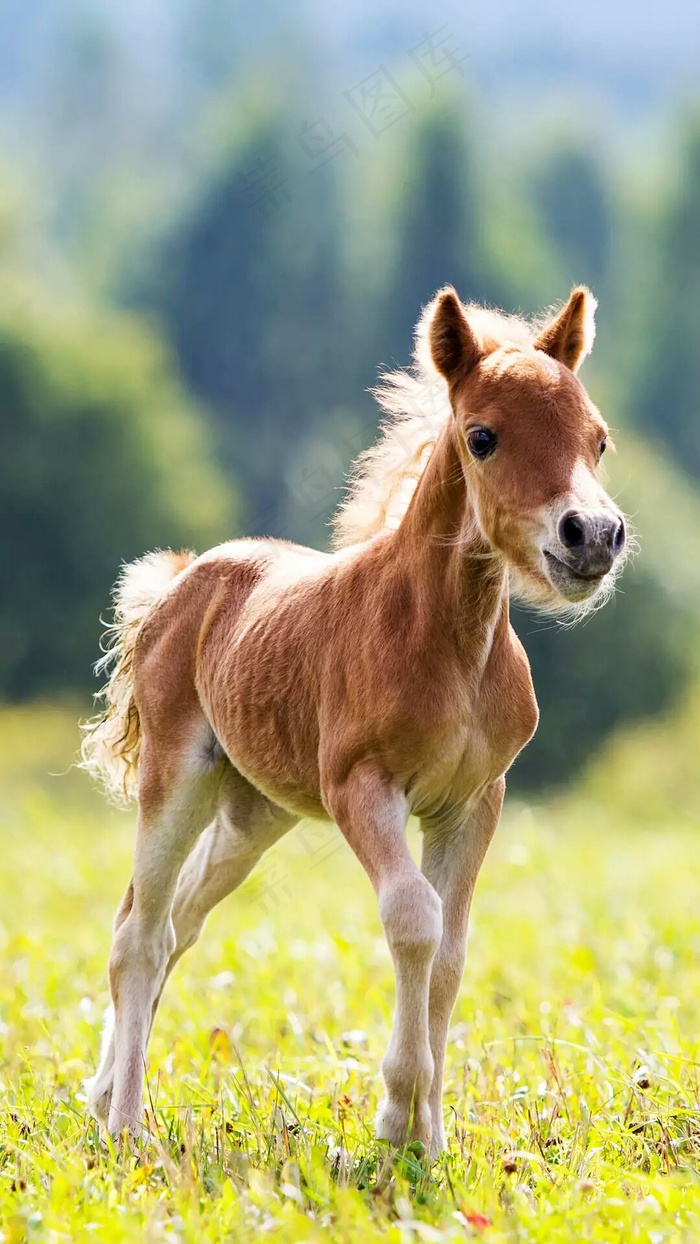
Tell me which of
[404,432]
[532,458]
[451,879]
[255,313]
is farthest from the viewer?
[255,313]

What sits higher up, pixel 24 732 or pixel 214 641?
pixel 24 732

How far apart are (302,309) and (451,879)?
46714 millimetres

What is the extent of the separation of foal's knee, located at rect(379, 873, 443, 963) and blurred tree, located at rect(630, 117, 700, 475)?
41.7 metres

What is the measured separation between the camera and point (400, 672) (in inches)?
147

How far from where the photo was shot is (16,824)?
1270cm

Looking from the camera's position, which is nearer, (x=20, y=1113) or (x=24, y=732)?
(x=20, y=1113)

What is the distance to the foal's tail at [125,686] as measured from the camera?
5133mm

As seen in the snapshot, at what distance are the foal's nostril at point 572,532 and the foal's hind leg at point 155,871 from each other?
5.62 ft

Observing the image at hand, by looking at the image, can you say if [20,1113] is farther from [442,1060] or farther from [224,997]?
A: [224,997]

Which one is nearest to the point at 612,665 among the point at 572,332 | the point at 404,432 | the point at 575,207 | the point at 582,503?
the point at 404,432

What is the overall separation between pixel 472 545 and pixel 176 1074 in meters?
2.42

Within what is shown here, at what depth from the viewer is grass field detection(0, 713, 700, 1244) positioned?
327cm

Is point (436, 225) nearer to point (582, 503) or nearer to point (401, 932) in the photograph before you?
point (582, 503)

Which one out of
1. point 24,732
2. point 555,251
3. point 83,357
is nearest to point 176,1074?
point 24,732
